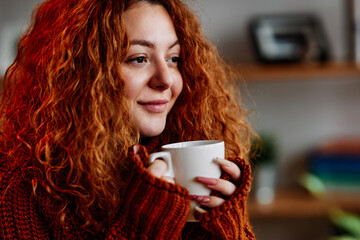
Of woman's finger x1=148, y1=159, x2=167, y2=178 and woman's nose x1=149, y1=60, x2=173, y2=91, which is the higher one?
woman's nose x1=149, y1=60, x2=173, y2=91

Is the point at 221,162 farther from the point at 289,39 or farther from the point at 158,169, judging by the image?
the point at 289,39

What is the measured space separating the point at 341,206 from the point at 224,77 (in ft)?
3.49

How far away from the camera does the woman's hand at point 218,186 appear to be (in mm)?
777

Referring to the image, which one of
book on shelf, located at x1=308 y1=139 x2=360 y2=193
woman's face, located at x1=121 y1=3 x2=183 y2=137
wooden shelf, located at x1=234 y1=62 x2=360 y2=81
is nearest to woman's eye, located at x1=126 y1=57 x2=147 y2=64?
woman's face, located at x1=121 y1=3 x2=183 y2=137

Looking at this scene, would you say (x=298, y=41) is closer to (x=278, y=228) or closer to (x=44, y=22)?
(x=278, y=228)

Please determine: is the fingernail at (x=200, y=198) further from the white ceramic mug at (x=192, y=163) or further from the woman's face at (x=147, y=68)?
the woman's face at (x=147, y=68)

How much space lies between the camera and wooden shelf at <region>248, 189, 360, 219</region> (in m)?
1.95

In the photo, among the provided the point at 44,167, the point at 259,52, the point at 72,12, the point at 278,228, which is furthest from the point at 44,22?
the point at 278,228

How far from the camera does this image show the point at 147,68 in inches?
37.2

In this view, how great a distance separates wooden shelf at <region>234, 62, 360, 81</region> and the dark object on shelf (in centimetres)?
5

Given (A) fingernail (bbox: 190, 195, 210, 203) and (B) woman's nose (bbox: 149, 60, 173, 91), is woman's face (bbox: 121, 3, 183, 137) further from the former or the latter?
(A) fingernail (bbox: 190, 195, 210, 203)

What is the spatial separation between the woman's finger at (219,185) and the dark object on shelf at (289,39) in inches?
50.9

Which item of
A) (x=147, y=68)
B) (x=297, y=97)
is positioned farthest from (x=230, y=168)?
(x=297, y=97)

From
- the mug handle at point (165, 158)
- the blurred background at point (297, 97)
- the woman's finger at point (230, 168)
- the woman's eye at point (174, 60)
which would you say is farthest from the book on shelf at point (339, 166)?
the mug handle at point (165, 158)
